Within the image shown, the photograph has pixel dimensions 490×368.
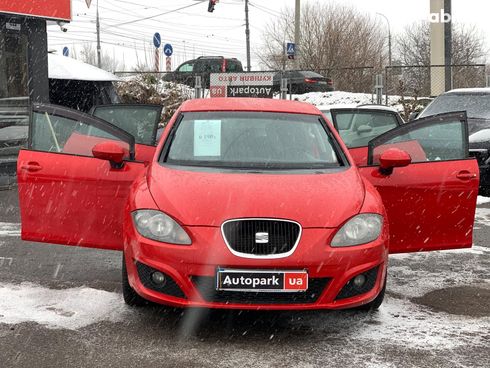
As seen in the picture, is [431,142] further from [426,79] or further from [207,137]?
[426,79]

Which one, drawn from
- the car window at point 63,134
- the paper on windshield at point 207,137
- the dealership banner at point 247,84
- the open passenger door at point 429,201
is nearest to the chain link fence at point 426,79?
the dealership banner at point 247,84

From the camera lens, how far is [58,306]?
5152 mm

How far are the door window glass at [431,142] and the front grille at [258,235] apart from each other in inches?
70.9

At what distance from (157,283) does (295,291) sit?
0.83 m

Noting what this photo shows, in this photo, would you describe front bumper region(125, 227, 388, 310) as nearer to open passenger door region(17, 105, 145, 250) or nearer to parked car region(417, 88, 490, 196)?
open passenger door region(17, 105, 145, 250)

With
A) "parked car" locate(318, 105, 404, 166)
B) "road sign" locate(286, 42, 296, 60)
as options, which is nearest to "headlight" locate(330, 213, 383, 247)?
"parked car" locate(318, 105, 404, 166)

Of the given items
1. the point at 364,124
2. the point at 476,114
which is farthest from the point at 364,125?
the point at 476,114

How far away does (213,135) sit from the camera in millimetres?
5441

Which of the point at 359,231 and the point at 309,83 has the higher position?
the point at 309,83

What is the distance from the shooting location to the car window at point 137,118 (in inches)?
275

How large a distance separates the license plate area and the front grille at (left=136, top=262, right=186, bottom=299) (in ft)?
0.87

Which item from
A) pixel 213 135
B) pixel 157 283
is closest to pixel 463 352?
pixel 157 283

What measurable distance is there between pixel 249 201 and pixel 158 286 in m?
0.74

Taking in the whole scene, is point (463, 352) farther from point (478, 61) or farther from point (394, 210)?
point (478, 61)
